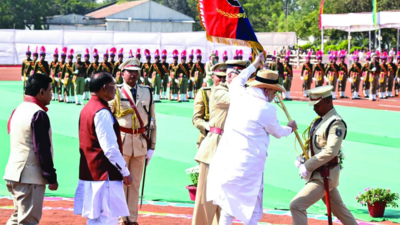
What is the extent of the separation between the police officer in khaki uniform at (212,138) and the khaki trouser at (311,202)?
92 centimetres

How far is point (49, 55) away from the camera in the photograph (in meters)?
39.0

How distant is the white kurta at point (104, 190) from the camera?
5.70m

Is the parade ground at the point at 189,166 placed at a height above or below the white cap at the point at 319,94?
below

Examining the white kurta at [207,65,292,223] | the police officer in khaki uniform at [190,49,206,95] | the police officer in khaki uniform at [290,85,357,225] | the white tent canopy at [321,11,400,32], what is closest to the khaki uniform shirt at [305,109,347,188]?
the police officer in khaki uniform at [290,85,357,225]

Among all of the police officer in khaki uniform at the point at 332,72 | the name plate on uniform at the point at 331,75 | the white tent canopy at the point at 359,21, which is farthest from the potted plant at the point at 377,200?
the white tent canopy at the point at 359,21

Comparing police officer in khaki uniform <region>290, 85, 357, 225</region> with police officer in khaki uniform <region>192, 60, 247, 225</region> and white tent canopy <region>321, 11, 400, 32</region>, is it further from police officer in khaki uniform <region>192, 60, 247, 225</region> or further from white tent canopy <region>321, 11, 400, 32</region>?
white tent canopy <region>321, 11, 400, 32</region>

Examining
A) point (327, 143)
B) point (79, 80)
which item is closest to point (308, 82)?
point (79, 80)

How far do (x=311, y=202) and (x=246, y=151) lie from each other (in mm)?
972

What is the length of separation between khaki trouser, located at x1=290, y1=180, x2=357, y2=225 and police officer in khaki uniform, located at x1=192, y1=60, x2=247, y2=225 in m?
0.92

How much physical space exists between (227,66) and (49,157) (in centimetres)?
207

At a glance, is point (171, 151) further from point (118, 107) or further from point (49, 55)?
point (49, 55)

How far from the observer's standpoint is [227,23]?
309 inches

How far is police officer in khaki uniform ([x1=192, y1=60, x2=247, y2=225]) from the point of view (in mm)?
6852

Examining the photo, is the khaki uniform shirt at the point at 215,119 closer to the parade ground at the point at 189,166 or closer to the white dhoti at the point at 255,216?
the white dhoti at the point at 255,216
